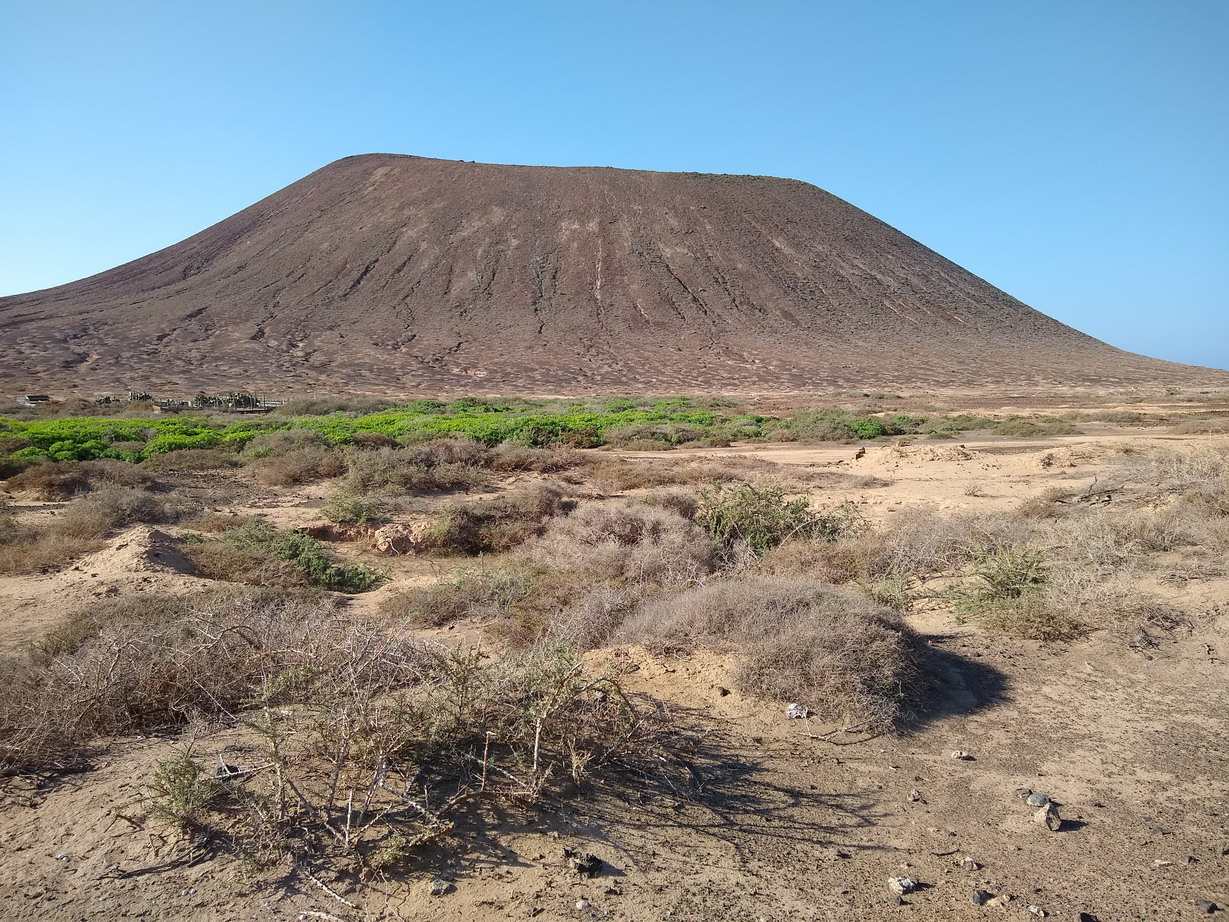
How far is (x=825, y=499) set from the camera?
10344 millimetres

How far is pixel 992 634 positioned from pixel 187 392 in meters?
36.5

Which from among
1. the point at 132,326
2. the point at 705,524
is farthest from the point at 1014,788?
the point at 132,326

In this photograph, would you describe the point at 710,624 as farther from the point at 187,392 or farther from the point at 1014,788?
the point at 187,392

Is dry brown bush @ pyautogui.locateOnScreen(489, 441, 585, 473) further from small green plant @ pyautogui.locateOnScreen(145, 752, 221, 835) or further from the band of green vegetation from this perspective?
small green plant @ pyautogui.locateOnScreen(145, 752, 221, 835)

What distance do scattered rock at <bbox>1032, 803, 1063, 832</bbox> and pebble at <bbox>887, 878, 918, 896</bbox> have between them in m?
0.81

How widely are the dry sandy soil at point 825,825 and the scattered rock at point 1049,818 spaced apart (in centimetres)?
3

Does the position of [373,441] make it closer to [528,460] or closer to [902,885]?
[528,460]

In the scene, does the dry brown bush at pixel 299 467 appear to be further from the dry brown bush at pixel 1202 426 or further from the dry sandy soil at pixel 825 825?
the dry brown bush at pixel 1202 426

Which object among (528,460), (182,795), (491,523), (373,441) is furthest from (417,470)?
(182,795)

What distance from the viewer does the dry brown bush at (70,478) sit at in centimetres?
994

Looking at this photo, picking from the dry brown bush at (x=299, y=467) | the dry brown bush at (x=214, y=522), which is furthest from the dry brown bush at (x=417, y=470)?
the dry brown bush at (x=214, y=522)

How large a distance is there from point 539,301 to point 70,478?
159ft

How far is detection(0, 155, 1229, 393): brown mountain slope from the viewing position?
140 feet

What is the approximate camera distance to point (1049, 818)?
10.3ft
